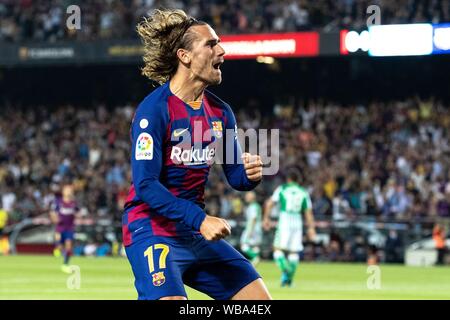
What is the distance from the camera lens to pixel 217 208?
32281 mm

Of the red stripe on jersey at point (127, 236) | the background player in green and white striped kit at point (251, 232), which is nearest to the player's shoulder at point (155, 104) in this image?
the red stripe on jersey at point (127, 236)

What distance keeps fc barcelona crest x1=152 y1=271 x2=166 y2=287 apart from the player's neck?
119 cm

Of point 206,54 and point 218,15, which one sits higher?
point 218,15

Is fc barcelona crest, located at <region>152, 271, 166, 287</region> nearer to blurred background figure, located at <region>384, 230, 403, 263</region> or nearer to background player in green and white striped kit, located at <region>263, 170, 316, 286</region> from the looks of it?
background player in green and white striped kit, located at <region>263, 170, 316, 286</region>

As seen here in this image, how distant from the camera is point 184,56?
24.0 ft

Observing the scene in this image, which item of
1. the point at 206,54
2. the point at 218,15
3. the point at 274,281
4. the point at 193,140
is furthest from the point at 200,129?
the point at 218,15

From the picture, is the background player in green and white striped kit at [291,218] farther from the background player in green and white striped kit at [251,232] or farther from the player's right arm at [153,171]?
the player's right arm at [153,171]

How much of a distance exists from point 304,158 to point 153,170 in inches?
1078

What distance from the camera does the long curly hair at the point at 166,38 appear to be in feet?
23.9

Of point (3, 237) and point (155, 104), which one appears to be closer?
point (155, 104)

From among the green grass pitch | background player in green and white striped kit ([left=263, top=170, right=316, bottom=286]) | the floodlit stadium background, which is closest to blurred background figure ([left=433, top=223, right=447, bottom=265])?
the floodlit stadium background

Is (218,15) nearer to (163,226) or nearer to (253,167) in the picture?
(253,167)

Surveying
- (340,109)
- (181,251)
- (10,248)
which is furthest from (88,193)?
(181,251)

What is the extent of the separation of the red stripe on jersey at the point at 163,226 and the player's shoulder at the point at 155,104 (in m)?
0.67
